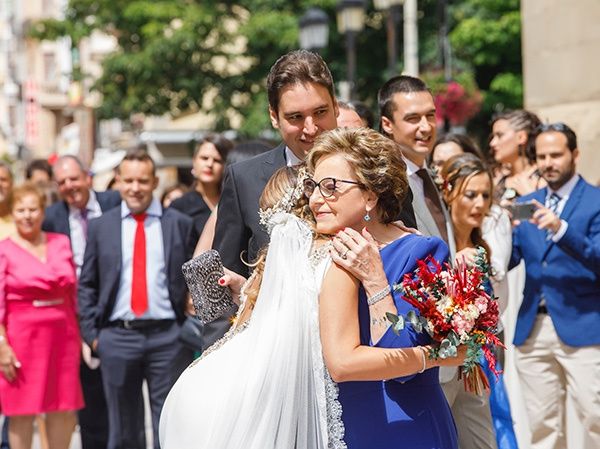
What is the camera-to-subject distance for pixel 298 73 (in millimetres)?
5238

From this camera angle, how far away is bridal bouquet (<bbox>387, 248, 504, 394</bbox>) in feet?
14.1

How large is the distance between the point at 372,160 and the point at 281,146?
1205 millimetres

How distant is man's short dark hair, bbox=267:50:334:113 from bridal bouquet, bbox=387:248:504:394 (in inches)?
46.4

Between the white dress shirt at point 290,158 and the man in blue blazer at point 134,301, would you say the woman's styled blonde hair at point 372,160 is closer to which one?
the white dress shirt at point 290,158

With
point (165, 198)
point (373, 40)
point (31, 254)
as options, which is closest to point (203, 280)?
point (31, 254)

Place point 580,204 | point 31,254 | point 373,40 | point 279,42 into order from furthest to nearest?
point 373,40
point 279,42
point 31,254
point 580,204

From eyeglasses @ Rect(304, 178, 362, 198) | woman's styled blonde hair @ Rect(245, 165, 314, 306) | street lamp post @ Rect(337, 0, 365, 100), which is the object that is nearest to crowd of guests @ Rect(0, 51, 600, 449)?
woman's styled blonde hair @ Rect(245, 165, 314, 306)

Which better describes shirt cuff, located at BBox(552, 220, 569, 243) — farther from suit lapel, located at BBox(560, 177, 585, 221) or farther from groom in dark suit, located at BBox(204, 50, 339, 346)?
groom in dark suit, located at BBox(204, 50, 339, 346)

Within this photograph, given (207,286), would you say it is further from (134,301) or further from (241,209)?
(134,301)

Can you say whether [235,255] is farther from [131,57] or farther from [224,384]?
[131,57]

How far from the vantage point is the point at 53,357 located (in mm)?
9430

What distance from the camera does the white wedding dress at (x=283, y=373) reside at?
4.31m

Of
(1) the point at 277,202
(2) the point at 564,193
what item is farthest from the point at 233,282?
(2) the point at 564,193

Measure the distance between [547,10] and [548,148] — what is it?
4.78m
